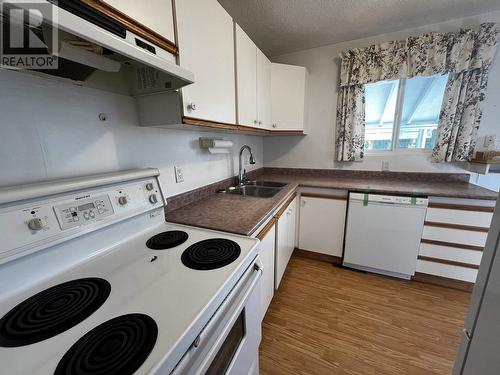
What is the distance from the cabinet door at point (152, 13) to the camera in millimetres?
718

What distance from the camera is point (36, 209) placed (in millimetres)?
651

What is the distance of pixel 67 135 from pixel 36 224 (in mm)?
380

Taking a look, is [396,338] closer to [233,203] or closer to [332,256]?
[332,256]

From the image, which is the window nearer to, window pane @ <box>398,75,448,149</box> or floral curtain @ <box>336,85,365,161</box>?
window pane @ <box>398,75,448,149</box>

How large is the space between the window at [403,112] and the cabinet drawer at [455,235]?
95 cm

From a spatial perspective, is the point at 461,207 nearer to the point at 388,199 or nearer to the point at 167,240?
the point at 388,199

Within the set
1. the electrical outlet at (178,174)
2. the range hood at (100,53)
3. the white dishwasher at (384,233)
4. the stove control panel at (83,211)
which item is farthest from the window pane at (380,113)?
the stove control panel at (83,211)

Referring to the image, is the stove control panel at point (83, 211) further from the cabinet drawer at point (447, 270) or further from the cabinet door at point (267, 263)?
the cabinet drawer at point (447, 270)

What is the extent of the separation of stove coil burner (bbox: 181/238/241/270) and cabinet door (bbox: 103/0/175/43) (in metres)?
0.92

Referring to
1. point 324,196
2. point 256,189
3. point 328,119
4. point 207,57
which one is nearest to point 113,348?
point 207,57

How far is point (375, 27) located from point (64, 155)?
109 inches

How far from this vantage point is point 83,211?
2.53ft

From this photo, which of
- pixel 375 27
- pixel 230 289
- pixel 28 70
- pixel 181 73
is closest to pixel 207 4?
pixel 181 73

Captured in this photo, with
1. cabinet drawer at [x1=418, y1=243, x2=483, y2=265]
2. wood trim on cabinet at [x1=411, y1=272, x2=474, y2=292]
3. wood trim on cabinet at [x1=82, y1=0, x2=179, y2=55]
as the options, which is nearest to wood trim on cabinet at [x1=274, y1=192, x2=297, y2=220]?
wood trim on cabinet at [x1=82, y1=0, x2=179, y2=55]
